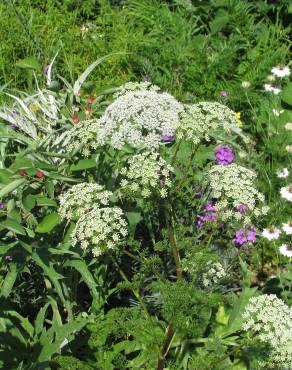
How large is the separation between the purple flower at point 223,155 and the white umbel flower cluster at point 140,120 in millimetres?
1264

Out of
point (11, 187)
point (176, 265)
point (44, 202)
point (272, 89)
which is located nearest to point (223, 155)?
point (272, 89)

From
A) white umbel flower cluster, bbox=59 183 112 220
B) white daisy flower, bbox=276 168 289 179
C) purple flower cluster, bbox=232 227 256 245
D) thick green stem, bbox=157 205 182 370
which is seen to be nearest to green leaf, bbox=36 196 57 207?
white umbel flower cluster, bbox=59 183 112 220

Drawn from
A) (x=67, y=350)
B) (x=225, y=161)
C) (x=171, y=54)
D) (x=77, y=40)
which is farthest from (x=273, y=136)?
(x=67, y=350)

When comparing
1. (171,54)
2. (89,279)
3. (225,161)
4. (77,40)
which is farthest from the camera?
(77,40)

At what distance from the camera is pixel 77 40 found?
5172 millimetres

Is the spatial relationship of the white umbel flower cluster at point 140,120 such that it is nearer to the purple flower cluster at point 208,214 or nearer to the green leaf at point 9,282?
the green leaf at point 9,282

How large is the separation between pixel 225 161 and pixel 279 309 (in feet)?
5.28

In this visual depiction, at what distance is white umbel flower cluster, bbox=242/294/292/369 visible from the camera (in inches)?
81.4

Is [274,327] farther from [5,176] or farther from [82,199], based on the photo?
[5,176]

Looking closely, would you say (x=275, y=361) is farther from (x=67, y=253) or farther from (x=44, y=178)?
(x=44, y=178)

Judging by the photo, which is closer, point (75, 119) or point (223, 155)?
point (75, 119)

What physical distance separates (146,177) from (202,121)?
14.5 inches

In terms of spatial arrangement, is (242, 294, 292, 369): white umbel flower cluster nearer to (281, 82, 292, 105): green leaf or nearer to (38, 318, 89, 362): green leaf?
(38, 318, 89, 362): green leaf

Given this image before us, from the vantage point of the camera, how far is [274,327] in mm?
2104
